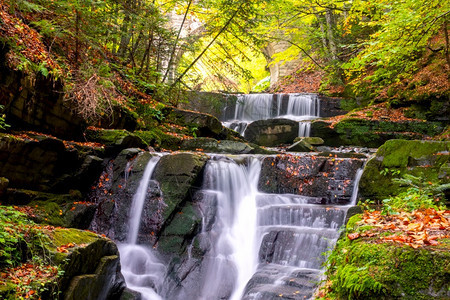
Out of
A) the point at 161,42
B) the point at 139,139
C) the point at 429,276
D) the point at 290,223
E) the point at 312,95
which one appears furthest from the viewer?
the point at 312,95

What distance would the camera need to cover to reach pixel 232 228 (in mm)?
6402

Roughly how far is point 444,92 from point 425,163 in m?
7.31

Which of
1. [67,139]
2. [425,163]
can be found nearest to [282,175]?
[425,163]

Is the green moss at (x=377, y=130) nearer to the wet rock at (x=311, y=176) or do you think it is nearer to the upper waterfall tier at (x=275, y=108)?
the upper waterfall tier at (x=275, y=108)

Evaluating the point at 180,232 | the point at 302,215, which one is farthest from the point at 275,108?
the point at 180,232

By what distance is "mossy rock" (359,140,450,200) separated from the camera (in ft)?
18.5

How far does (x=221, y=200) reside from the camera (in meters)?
6.89

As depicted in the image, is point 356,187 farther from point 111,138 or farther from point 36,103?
point 36,103

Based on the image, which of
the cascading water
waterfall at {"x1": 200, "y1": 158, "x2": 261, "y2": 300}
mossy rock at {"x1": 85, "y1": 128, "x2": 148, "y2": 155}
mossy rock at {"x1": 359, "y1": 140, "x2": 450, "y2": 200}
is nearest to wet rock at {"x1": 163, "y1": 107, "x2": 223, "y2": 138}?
the cascading water

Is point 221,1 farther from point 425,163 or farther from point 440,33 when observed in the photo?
point 440,33

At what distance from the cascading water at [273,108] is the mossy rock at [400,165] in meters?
8.38

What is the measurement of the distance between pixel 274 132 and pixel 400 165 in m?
7.23

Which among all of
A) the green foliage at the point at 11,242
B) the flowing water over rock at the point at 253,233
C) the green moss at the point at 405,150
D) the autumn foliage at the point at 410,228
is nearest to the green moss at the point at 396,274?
the autumn foliage at the point at 410,228

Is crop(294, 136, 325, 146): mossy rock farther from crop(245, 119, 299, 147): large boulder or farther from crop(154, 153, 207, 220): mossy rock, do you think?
crop(154, 153, 207, 220): mossy rock
